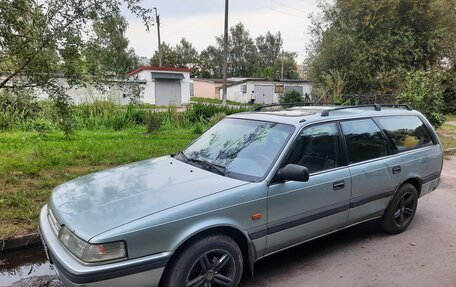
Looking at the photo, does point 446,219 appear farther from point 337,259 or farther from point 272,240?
point 272,240

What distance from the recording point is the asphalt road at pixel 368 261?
3520 mm

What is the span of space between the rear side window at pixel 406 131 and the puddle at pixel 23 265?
13.9 ft

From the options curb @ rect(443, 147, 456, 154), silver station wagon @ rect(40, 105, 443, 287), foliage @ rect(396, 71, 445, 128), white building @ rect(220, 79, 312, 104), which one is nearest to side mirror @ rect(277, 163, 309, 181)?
silver station wagon @ rect(40, 105, 443, 287)

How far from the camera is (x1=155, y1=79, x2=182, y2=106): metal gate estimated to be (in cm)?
3152

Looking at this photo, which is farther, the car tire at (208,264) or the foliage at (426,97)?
the foliage at (426,97)

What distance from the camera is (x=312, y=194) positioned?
3566 mm

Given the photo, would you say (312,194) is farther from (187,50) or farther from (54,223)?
(187,50)

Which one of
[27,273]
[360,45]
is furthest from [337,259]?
[360,45]

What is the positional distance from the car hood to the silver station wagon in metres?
0.01

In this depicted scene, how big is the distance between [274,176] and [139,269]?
1421 millimetres

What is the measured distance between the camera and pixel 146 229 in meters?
2.62

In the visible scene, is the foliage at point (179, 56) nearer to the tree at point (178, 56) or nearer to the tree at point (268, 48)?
the tree at point (178, 56)

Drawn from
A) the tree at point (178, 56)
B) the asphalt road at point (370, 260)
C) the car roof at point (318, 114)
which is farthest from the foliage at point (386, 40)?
the tree at point (178, 56)

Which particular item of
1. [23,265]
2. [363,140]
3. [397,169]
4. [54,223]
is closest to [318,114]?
[363,140]
